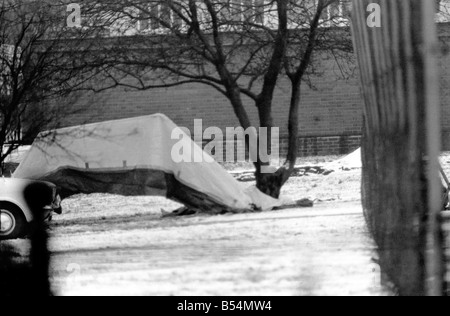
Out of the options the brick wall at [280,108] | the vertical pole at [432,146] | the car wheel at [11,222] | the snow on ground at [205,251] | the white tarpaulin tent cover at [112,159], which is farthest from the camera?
the brick wall at [280,108]

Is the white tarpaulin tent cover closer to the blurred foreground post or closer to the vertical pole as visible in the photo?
the blurred foreground post

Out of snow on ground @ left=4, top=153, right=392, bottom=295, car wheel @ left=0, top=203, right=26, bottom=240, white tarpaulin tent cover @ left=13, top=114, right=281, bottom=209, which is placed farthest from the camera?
car wheel @ left=0, top=203, right=26, bottom=240

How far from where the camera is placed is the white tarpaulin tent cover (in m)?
5.36

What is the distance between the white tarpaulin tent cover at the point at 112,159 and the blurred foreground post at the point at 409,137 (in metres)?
1.84

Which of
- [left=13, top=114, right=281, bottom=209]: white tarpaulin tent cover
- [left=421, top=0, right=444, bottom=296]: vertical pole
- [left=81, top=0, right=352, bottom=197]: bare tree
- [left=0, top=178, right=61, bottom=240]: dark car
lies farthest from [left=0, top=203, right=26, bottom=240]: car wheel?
[left=421, top=0, right=444, bottom=296]: vertical pole

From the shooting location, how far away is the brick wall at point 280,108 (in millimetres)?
6285

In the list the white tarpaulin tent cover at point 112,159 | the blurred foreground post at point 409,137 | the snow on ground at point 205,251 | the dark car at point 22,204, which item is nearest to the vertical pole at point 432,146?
the blurred foreground post at point 409,137

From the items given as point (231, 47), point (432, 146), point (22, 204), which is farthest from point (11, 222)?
point (432, 146)

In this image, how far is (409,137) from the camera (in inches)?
123

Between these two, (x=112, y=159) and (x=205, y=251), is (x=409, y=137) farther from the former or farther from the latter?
(x=112, y=159)

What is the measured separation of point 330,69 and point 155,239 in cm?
293

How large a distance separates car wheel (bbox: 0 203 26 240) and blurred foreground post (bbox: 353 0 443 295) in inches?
104

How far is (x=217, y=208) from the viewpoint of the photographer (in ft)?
20.2

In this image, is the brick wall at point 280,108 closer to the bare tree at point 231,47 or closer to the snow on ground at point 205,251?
the bare tree at point 231,47
